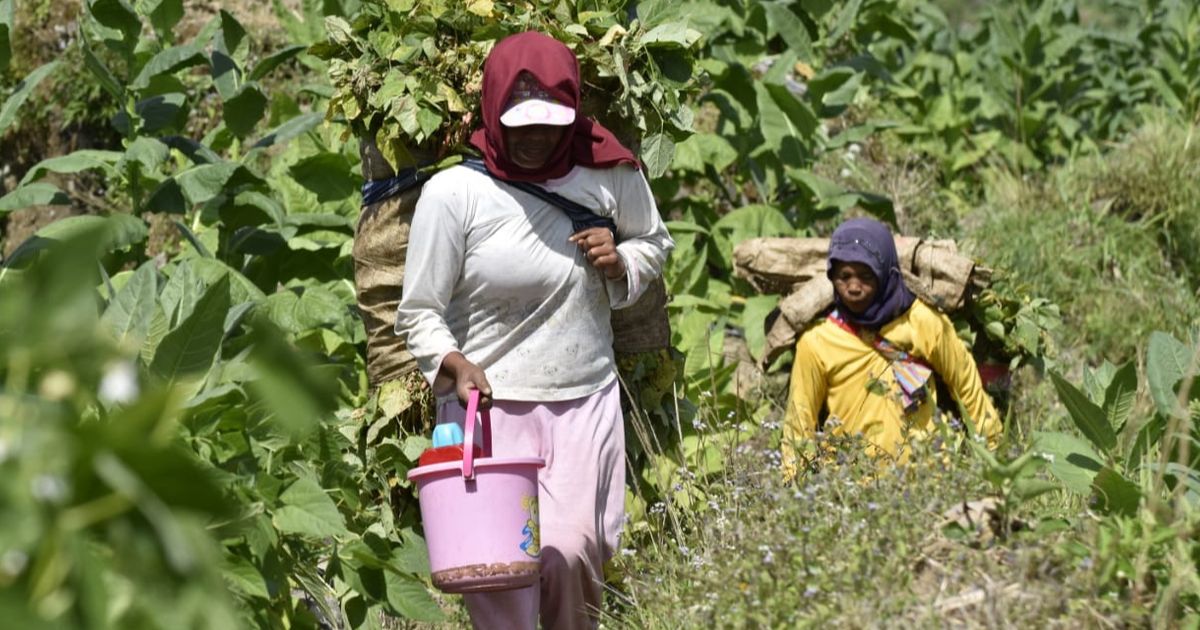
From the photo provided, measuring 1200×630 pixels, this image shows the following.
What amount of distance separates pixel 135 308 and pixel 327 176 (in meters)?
2.29

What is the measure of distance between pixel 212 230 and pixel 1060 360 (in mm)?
3156

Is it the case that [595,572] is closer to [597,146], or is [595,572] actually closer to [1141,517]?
[597,146]

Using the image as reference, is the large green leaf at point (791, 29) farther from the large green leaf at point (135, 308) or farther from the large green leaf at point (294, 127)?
the large green leaf at point (135, 308)

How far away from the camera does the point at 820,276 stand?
4988 millimetres

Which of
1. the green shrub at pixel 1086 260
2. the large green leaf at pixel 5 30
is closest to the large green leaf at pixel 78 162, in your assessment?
the large green leaf at pixel 5 30

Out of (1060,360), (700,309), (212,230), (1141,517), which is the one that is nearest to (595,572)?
(1141,517)

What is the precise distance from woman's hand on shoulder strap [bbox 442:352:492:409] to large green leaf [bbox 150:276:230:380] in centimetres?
84

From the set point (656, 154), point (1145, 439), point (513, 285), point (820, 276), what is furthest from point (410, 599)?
point (820, 276)

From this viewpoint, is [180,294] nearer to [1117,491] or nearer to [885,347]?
[1117,491]

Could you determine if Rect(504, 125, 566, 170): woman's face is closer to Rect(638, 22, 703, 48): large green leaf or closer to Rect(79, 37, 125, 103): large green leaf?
Rect(638, 22, 703, 48): large green leaf

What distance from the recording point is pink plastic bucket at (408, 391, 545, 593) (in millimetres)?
3418

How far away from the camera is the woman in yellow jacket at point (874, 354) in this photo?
470 cm

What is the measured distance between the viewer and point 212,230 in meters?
5.61

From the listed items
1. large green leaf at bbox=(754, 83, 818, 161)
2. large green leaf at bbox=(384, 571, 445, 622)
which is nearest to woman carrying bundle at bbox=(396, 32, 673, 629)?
large green leaf at bbox=(384, 571, 445, 622)
